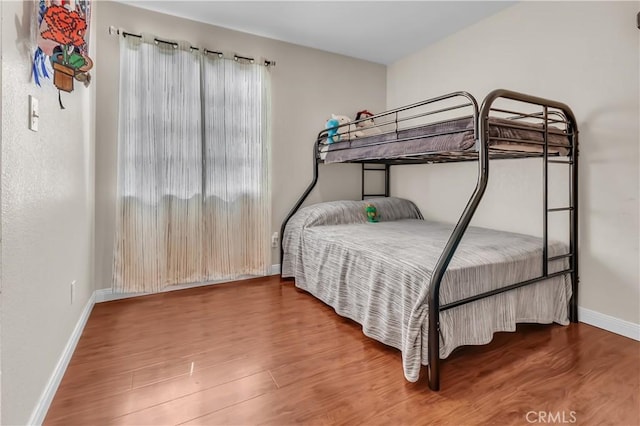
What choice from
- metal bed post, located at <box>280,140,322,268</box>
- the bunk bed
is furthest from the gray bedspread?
metal bed post, located at <box>280,140,322,268</box>

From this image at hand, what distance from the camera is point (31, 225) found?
1.16m

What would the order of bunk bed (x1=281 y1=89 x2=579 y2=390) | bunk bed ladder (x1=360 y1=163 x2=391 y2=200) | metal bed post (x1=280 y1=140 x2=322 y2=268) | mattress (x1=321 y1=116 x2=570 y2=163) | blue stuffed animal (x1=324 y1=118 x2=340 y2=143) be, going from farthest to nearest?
bunk bed ladder (x1=360 y1=163 x2=391 y2=200)
metal bed post (x1=280 y1=140 x2=322 y2=268)
blue stuffed animal (x1=324 y1=118 x2=340 y2=143)
mattress (x1=321 y1=116 x2=570 y2=163)
bunk bed (x1=281 y1=89 x2=579 y2=390)

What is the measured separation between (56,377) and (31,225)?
0.79 meters

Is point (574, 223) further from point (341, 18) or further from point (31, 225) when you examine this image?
point (31, 225)

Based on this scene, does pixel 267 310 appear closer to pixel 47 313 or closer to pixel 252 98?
pixel 47 313

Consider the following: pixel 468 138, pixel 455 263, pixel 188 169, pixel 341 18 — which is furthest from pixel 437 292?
pixel 341 18

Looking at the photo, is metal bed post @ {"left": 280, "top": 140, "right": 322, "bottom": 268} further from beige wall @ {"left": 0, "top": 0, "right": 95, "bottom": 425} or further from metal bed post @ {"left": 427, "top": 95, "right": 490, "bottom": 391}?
metal bed post @ {"left": 427, "top": 95, "right": 490, "bottom": 391}

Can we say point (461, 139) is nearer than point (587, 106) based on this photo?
Yes

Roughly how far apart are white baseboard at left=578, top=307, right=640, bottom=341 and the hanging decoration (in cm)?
331

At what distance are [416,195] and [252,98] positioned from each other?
2029 mm

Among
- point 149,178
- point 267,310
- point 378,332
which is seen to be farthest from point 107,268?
point 378,332

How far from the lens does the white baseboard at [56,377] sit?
4.00 feet

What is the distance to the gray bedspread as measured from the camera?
1.63m

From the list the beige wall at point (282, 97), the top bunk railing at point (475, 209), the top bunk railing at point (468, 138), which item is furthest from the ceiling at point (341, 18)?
the top bunk railing at point (475, 209)
